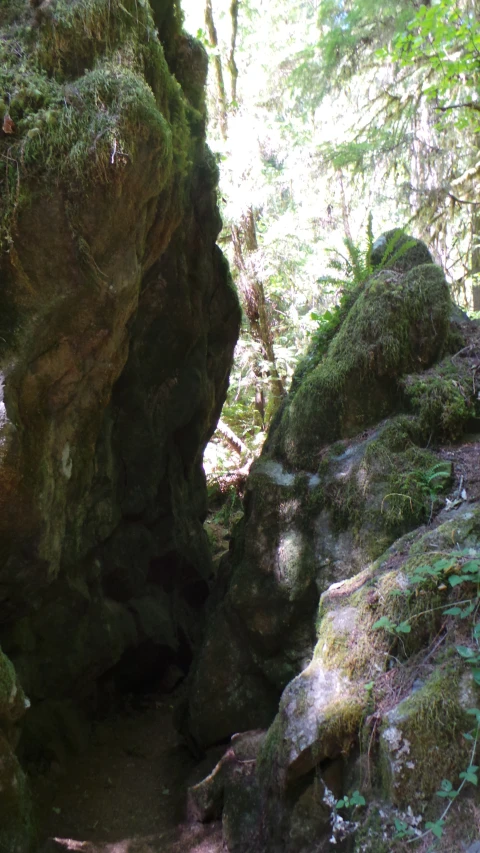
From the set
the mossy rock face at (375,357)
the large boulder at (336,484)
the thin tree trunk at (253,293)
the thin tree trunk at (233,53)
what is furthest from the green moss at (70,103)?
the thin tree trunk at (233,53)

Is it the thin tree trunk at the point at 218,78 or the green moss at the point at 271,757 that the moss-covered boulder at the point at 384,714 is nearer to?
the green moss at the point at 271,757

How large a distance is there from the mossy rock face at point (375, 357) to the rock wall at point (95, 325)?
96.6 inches

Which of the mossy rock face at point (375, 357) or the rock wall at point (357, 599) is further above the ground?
the mossy rock face at point (375, 357)

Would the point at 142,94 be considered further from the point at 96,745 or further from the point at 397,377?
the point at 96,745

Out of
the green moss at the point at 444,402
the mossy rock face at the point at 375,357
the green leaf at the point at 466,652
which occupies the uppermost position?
the mossy rock face at the point at 375,357

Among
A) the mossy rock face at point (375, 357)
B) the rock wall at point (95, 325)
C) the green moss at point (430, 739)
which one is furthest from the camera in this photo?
the mossy rock face at point (375, 357)

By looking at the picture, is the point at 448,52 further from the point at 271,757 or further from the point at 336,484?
the point at 271,757

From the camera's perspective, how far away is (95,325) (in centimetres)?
526

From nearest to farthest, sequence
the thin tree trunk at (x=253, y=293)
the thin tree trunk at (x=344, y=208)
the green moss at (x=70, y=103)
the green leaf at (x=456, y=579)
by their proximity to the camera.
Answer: the green leaf at (x=456, y=579)
the green moss at (x=70, y=103)
the thin tree trunk at (x=344, y=208)
the thin tree trunk at (x=253, y=293)

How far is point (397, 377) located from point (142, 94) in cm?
379

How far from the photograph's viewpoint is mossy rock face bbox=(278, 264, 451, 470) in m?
6.24

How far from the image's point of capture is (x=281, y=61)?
12883 millimetres

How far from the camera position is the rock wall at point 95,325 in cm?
441

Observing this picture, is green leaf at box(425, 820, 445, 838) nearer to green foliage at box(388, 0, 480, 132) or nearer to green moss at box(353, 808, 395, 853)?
green moss at box(353, 808, 395, 853)
